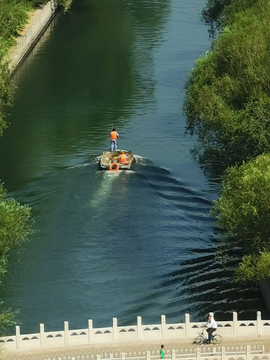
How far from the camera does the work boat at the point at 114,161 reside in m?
72.6

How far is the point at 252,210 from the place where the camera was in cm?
5156

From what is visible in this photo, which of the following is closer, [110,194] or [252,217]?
[252,217]

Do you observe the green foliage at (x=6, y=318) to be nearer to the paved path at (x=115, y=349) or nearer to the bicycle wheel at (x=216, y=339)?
the paved path at (x=115, y=349)

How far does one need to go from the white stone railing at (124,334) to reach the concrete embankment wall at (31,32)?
5653 cm

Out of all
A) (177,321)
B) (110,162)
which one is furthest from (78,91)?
(177,321)

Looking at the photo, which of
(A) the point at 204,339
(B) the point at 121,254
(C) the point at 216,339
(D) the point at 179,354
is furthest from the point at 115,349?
(B) the point at 121,254

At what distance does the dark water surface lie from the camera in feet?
184

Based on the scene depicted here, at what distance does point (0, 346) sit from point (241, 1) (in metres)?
41.1

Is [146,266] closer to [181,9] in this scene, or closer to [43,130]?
[43,130]

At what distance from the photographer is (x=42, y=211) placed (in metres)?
66.9

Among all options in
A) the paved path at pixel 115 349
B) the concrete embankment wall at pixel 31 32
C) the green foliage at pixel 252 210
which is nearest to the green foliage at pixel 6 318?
A: the paved path at pixel 115 349

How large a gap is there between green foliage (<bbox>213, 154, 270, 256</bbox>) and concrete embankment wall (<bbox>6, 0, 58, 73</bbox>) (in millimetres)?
49224

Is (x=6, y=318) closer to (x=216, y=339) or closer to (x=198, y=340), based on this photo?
(x=198, y=340)

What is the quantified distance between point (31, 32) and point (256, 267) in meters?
65.6
